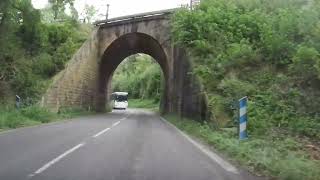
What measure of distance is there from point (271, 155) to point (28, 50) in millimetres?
26175

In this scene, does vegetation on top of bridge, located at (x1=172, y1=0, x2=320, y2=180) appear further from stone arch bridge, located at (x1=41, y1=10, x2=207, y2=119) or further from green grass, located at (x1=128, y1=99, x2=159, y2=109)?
green grass, located at (x1=128, y1=99, x2=159, y2=109)

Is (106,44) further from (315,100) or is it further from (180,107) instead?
(315,100)

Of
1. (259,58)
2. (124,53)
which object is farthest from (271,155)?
(124,53)

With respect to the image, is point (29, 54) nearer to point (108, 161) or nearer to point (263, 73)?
point (263, 73)

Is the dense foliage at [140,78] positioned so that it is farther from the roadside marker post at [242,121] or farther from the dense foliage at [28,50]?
the roadside marker post at [242,121]

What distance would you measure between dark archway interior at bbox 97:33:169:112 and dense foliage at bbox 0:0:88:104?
7742 millimetres

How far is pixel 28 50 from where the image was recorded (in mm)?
33688

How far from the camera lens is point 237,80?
20297 mm

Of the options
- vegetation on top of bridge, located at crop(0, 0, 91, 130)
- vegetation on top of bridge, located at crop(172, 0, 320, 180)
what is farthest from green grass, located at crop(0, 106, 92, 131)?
vegetation on top of bridge, located at crop(172, 0, 320, 180)

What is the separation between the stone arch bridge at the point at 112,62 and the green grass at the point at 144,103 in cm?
3148

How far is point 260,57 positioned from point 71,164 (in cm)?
1398

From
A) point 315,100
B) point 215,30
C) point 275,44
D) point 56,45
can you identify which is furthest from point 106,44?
point 315,100

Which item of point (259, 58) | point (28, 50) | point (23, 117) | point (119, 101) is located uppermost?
point (28, 50)

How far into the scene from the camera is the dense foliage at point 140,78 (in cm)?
8509
